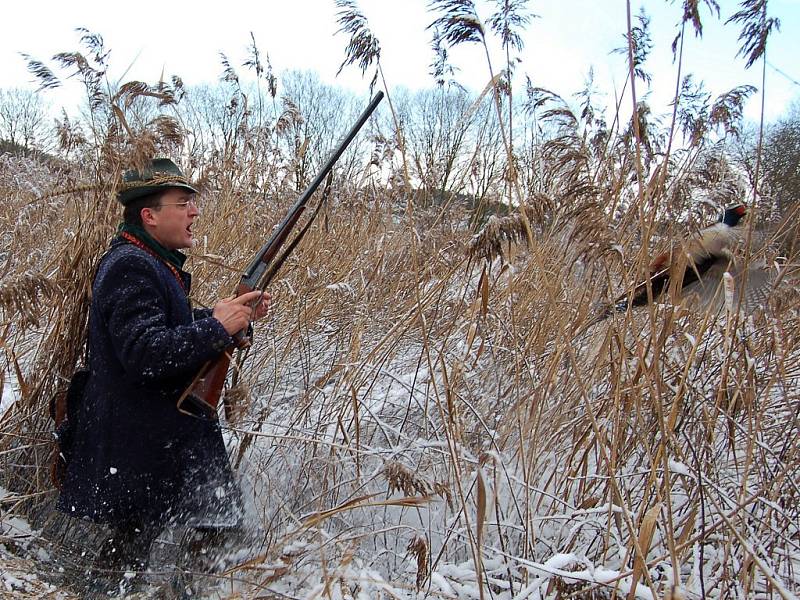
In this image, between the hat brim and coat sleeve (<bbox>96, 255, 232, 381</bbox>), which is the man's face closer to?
the hat brim

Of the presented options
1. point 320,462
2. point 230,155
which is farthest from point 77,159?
point 320,462

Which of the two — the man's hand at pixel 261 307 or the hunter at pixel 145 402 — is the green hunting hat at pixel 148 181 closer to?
the hunter at pixel 145 402

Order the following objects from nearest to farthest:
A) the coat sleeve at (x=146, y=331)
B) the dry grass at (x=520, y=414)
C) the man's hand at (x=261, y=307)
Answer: the dry grass at (x=520, y=414) → the coat sleeve at (x=146, y=331) → the man's hand at (x=261, y=307)

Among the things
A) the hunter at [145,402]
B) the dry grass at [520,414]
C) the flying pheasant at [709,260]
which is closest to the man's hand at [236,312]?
the hunter at [145,402]

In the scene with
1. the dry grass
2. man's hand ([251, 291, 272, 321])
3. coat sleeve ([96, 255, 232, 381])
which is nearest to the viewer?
the dry grass

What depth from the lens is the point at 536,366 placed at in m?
2.08

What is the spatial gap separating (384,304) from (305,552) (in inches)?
73.7

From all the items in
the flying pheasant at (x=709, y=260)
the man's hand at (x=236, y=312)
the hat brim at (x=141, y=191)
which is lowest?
the man's hand at (x=236, y=312)

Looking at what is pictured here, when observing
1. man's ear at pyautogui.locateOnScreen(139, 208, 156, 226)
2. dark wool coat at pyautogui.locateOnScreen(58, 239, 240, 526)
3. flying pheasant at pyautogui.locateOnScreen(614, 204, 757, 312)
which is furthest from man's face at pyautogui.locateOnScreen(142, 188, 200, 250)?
flying pheasant at pyautogui.locateOnScreen(614, 204, 757, 312)

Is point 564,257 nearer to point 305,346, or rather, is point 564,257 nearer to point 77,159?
point 305,346

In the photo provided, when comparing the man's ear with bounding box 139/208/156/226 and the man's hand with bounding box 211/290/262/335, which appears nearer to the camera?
the man's hand with bounding box 211/290/262/335

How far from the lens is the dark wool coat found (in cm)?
176

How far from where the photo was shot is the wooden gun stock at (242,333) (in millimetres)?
1831

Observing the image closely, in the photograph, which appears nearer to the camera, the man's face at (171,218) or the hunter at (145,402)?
the hunter at (145,402)
